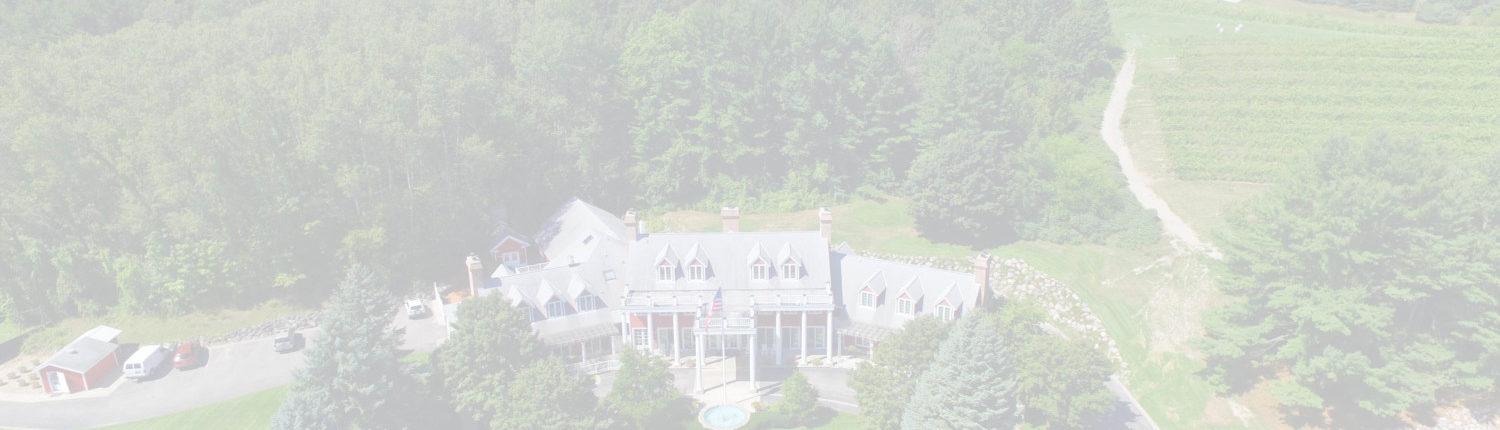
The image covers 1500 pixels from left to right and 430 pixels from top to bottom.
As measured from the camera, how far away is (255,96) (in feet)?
172

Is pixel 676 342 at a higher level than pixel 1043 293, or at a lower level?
lower

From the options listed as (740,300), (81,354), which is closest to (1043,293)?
(740,300)

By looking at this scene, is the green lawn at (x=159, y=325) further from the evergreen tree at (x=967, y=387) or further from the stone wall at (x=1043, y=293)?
the evergreen tree at (x=967, y=387)

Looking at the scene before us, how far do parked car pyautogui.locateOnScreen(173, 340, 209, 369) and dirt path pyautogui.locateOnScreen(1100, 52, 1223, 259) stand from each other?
56880 mm

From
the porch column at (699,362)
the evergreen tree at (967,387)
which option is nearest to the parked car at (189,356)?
the porch column at (699,362)

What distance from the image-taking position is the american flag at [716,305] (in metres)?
44.9

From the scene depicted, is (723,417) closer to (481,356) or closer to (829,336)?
(829,336)

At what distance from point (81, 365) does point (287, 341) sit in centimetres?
957

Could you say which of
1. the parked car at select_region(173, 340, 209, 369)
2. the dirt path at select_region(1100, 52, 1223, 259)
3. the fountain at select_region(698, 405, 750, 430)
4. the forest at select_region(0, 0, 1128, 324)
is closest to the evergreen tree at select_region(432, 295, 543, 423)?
the fountain at select_region(698, 405, 750, 430)

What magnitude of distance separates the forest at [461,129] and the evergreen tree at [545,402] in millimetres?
21651

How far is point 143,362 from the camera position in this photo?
49500 mm

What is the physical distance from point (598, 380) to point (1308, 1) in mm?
91439

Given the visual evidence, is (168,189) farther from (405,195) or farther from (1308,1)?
(1308,1)

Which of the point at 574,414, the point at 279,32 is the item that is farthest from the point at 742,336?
the point at 279,32
